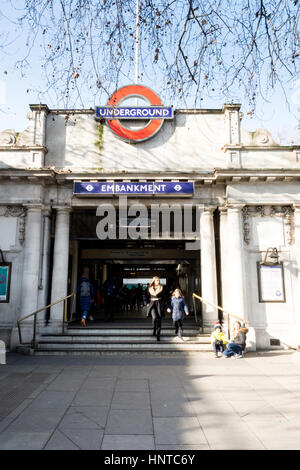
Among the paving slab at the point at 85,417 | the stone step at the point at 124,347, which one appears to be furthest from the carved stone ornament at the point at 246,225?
the paving slab at the point at 85,417

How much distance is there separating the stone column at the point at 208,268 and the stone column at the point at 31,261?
5.41 m

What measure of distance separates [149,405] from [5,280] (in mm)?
7986

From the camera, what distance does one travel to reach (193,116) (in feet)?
42.7

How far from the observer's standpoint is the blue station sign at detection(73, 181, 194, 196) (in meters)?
11.9

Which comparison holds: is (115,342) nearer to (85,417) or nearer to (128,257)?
(85,417)

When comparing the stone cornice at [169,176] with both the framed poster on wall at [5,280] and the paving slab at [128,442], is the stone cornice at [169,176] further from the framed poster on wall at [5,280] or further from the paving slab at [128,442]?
the paving slab at [128,442]

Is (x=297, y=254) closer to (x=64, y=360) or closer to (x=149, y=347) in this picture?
(x=149, y=347)

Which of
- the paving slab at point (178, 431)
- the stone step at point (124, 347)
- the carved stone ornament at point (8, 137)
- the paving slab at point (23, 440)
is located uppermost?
the carved stone ornament at point (8, 137)

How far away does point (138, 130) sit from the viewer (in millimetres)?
12734

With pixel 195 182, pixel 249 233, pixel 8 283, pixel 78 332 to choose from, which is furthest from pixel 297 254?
pixel 8 283

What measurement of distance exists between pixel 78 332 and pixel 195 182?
6249mm

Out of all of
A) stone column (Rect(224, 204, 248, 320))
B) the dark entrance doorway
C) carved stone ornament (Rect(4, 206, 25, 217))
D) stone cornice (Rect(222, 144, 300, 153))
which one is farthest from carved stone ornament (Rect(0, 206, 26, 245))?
stone cornice (Rect(222, 144, 300, 153))

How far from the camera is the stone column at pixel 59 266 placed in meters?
11.5

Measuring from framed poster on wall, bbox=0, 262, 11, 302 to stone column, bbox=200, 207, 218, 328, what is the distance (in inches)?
251
